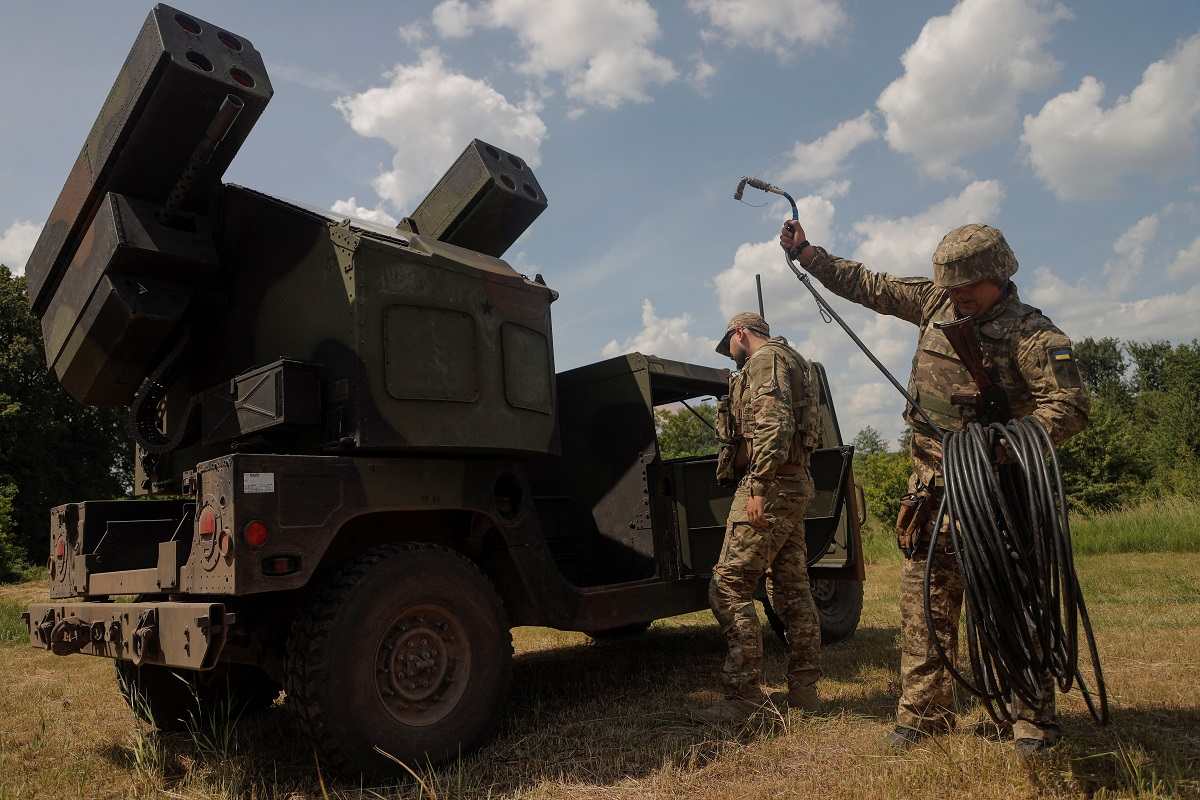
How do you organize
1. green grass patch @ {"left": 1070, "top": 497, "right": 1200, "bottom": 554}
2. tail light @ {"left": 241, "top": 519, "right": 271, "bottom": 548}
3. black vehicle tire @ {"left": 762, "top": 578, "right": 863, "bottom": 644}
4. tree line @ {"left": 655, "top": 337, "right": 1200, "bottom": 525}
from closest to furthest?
tail light @ {"left": 241, "top": 519, "right": 271, "bottom": 548}
black vehicle tire @ {"left": 762, "top": 578, "right": 863, "bottom": 644}
green grass patch @ {"left": 1070, "top": 497, "right": 1200, "bottom": 554}
tree line @ {"left": 655, "top": 337, "right": 1200, "bottom": 525}

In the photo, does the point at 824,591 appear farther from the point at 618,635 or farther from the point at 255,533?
the point at 255,533

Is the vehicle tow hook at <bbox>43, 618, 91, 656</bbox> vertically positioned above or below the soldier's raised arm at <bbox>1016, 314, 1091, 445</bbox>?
below

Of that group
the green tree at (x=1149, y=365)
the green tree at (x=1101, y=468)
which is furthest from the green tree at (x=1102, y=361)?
the green tree at (x=1101, y=468)

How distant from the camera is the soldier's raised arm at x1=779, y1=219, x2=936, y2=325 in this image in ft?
12.9

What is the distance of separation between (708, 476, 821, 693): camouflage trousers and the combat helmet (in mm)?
1450

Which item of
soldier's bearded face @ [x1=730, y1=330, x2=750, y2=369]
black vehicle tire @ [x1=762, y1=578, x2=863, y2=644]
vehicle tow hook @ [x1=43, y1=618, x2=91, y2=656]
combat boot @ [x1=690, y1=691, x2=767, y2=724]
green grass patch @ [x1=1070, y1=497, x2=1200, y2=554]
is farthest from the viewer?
green grass patch @ [x1=1070, y1=497, x2=1200, y2=554]

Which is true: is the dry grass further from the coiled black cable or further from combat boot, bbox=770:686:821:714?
the coiled black cable

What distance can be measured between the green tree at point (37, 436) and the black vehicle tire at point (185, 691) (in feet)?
73.7

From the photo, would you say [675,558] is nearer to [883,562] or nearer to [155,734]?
[155,734]

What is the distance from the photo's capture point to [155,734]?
177 inches

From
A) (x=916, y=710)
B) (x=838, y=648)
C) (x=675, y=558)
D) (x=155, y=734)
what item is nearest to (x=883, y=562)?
(x=838, y=648)

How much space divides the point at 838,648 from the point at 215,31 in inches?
209

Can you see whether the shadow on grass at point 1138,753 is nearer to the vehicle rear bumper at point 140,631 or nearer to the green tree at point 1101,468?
the vehicle rear bumper at point 140,631

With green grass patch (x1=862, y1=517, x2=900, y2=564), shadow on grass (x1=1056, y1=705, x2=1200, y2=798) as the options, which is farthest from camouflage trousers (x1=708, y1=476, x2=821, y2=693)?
green grass patch (x1=862, y1=517, x2=900, y2=564)
